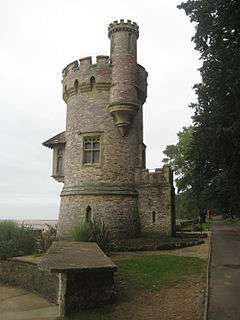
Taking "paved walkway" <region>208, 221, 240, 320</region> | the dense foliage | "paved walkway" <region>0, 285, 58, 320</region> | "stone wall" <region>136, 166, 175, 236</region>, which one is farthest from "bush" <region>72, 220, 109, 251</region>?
the dense foliage

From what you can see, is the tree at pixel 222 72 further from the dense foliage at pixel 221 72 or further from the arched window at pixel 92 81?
the arched window at pixel 92 81

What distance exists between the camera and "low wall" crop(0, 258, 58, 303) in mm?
10500

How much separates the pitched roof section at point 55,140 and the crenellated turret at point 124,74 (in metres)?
4.32

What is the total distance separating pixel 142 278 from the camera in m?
10.3

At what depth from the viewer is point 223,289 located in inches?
342

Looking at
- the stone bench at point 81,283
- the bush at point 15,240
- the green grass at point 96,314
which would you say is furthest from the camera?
the bush at point 15,240

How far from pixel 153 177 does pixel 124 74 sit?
591 centimetres

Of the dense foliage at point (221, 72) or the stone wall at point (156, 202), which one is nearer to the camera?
the dense foliage at point (221, 72)

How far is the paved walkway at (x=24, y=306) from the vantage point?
895cm

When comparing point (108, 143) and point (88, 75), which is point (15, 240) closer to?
point (108, 143)

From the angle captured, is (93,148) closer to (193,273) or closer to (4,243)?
(4,243)

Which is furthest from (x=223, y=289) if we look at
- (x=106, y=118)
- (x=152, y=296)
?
(x=106, y=118)

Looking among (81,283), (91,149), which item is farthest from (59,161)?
(81,283)

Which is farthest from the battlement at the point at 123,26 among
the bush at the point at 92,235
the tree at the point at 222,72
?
the bush at the point at 92,235
